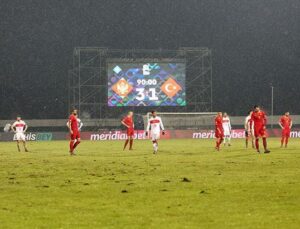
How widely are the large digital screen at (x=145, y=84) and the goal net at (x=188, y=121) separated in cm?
211

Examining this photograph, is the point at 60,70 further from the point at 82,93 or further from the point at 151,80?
the point at 151,80

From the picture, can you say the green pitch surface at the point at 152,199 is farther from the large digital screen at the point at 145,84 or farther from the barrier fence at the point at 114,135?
the barrier fence at the point at 114,135

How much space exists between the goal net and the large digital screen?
6.94 ft

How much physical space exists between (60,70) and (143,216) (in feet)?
299

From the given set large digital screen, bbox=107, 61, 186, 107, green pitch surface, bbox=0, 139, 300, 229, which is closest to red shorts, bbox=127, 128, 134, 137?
green pitch surface, bbox=0, 139, 300, 229

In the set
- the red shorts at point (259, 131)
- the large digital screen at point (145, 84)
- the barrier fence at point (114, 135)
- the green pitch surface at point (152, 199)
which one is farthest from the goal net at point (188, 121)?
the green pitch surface at point (152, 199)

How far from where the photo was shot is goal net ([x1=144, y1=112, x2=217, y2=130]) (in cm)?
7012

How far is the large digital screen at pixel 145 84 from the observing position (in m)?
67.9

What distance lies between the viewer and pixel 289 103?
95562 mm

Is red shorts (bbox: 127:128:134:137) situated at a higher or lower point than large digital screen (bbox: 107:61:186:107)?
lower

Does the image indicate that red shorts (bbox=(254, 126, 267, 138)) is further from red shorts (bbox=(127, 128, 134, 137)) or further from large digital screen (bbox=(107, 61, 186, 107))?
large digital screen (bbox=(107, 61, 186, 107))

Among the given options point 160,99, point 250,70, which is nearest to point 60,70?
point 250,70

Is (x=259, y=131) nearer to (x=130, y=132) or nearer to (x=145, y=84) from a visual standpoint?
(x=130, y=132)

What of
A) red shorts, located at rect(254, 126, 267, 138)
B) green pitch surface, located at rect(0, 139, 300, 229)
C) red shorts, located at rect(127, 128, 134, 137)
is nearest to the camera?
green pitch surface, located at rect(0, 139, 300, 229)
